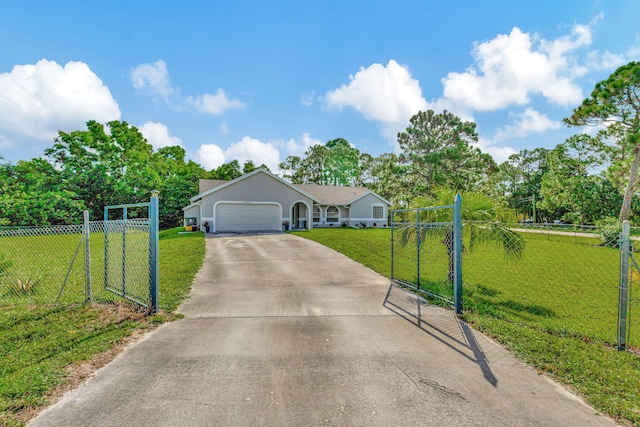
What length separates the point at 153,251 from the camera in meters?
5.33

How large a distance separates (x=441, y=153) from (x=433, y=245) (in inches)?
926

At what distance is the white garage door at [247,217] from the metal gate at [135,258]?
47.8ft

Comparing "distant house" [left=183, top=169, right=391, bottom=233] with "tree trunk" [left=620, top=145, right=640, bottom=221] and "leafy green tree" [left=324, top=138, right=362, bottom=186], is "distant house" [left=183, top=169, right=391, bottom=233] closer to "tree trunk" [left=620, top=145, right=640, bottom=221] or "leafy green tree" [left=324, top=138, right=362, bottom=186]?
"tree trunk" [left=620, top=145, right=640, bottom=221]

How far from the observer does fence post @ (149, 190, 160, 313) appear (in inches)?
205

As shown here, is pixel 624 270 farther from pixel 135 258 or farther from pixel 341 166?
pixel 341 166

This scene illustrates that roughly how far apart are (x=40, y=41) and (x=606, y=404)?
17.7 m


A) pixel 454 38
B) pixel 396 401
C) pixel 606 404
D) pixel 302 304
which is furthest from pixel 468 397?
pixel 454 38

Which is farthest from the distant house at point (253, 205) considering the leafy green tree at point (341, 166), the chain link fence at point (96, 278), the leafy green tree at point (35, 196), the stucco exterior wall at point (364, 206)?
the leafy green tree at point (341, 166)

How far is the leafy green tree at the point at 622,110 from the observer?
57.9 feet

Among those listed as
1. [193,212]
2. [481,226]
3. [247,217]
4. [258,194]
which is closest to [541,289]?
[481,226]

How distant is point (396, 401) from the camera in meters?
2.93

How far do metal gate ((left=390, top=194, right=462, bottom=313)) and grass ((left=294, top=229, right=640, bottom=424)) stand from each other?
0.45 feet

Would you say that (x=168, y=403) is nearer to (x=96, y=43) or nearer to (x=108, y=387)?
(x=108, y=387)

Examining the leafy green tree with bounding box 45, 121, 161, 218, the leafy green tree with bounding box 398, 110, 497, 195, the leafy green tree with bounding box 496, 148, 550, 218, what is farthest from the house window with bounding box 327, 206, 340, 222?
the leafy green tree with bounding box 496, 148, 550, 218
